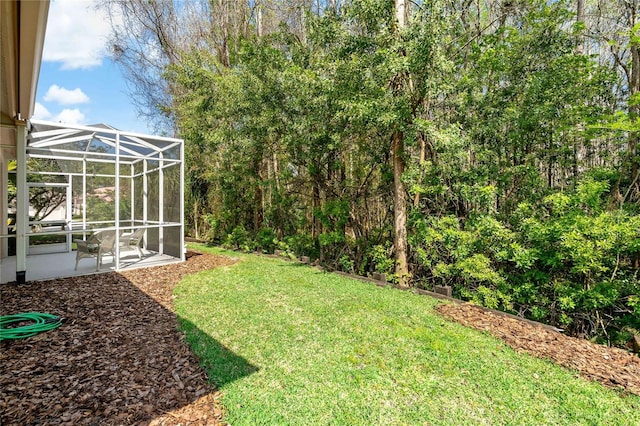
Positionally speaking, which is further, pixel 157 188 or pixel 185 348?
pixel 157 188

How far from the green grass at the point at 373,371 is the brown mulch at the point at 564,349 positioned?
0.17 meters

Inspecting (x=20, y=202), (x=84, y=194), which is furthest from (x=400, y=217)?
(x=84, y=194)

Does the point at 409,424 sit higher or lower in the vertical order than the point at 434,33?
lower

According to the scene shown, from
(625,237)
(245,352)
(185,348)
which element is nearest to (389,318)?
(245,352)

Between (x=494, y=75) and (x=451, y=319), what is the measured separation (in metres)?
3.83

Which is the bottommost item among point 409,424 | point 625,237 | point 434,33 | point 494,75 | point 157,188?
point 409,424

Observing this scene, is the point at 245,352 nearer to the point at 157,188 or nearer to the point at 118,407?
the point at 118,407

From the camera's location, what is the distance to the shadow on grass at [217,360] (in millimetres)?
2799

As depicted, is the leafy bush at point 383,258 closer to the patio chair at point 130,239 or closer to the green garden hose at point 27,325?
the green garden hose at point 27,325

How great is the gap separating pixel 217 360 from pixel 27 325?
103 inches

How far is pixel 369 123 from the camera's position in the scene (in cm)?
545

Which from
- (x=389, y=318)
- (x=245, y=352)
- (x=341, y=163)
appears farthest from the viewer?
(x=341, y=163)

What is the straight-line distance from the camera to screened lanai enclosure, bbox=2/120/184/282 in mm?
6734

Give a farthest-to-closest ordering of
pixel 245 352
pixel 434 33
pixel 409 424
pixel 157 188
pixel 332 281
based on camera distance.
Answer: pixel 157 188 < pixel 332 281 < pixel 434 33 < pixel 245 352 < pixel 409 424
